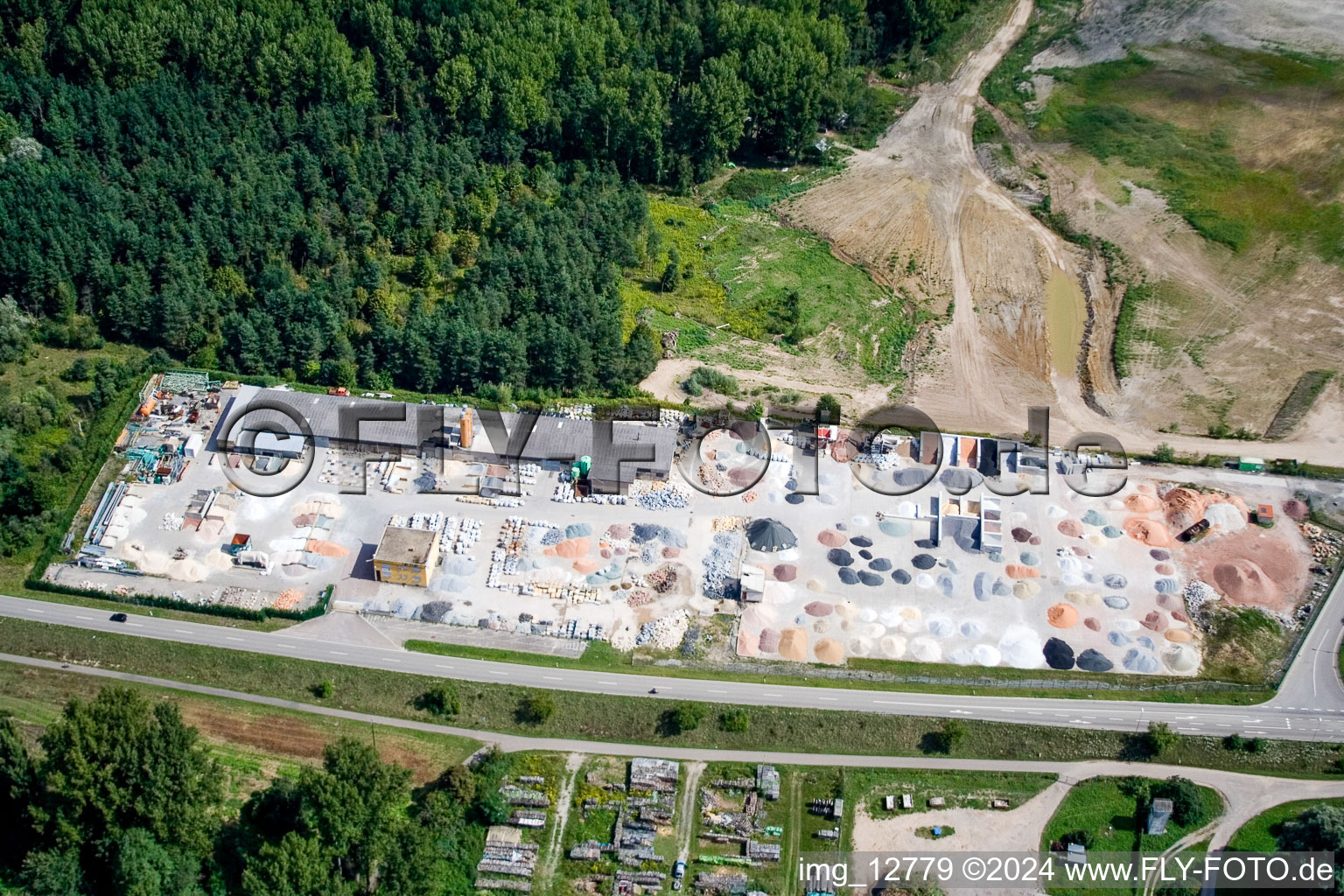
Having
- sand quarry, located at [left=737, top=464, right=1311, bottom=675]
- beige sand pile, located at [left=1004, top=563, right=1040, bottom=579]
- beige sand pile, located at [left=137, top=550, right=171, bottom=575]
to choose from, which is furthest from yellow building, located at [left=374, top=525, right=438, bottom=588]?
beige sand pile, located at [left=1004, top=563, right=1040, bottom=579]

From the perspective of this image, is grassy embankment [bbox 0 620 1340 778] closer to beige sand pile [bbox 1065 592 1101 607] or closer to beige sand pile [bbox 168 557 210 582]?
beige sand pile [bbox 168 557 210 582]

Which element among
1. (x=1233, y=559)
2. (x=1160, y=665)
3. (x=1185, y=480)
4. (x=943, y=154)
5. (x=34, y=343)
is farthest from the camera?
(x=943, y=154)

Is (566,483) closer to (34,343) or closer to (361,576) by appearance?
(361,576)

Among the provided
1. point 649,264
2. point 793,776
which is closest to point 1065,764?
point 793,776

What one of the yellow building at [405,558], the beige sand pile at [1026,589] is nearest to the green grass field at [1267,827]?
the beige sand pile at [1026,589]

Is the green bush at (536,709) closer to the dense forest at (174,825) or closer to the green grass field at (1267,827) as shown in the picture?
the dense forest at (174,825)

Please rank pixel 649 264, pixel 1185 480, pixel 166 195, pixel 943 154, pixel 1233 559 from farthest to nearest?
pixel 943 154 → pixel 649 264 → pixel 166 195 → pixel 1185 480 → pixel 1233 559

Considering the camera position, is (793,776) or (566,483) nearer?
(793,776)
